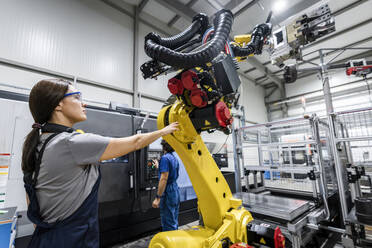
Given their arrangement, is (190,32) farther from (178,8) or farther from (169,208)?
(178,8)

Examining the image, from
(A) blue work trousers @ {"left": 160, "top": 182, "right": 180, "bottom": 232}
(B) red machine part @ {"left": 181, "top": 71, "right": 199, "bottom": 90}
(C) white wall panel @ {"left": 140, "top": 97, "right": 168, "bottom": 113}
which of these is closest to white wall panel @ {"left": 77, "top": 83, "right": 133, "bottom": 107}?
(C) white wall panel @ {"left": 140, "top": 97, "right": 168, "bottom": 113}

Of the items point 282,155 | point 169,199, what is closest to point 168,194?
point 169,199

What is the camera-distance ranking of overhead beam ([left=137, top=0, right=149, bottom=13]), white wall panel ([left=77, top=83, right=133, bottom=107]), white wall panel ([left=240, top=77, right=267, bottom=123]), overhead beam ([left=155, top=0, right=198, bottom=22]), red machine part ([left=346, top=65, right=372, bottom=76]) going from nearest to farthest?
red machine part ([left=346, top=65, right=372, bottom=76]) → white wall panel ([left=77, top=83, right=133, bottom=107]) → overhead beam ([left=155, top=0, right=198, bottom=22]) → overhead beam ([left=137, top=0, right=149, bottom=13]) → white wall panel ([left=240, top=77, right=267, bottom=123])

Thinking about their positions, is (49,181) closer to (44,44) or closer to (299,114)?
(44,44)

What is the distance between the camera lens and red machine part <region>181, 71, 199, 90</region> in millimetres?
1124

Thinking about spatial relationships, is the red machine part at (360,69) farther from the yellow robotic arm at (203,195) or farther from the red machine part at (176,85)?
the red machine part at (176,85)

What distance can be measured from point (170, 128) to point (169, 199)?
1.86 meters

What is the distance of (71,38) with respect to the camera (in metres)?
4.55

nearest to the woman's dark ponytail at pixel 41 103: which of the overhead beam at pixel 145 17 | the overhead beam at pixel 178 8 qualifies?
the overhead beam at pixel 178 8

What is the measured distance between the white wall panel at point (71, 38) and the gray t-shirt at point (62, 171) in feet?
14.1

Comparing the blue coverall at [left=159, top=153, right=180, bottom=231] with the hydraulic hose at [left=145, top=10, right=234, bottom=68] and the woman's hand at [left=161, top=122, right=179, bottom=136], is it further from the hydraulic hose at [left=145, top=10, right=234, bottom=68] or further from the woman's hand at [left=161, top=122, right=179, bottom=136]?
the hydraulic hose at [left=145, top=10, right=234, bottom=68]

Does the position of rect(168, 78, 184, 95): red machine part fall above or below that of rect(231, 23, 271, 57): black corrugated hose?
below

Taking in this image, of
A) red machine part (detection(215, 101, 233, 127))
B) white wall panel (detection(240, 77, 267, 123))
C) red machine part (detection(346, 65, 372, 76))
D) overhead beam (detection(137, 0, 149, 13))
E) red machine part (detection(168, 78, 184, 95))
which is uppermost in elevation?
overhead beam (detection(137, 0, 149, 13))

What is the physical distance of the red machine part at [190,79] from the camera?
1.12m
